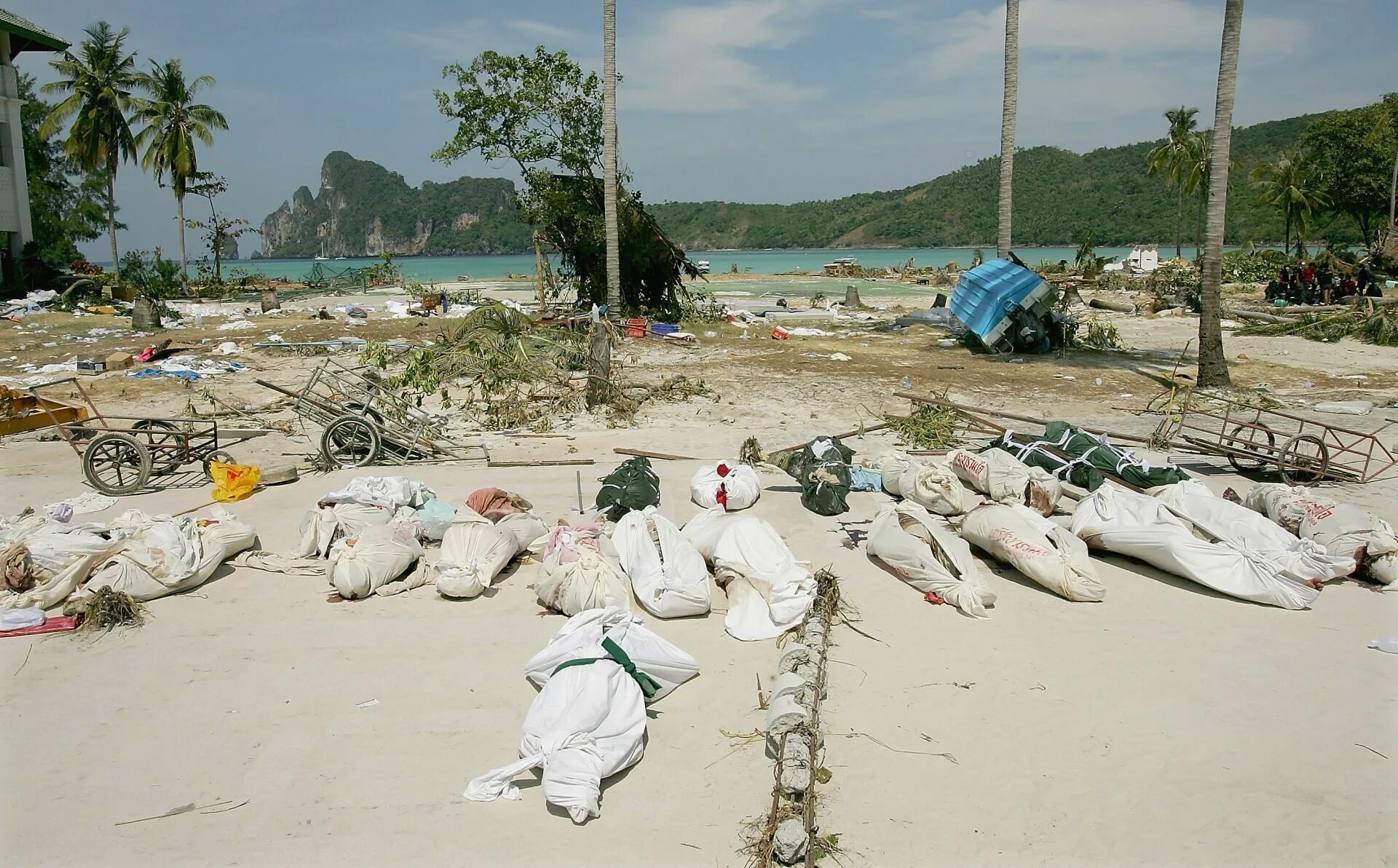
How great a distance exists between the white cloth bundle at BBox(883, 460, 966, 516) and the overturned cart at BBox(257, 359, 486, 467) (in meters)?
4.07

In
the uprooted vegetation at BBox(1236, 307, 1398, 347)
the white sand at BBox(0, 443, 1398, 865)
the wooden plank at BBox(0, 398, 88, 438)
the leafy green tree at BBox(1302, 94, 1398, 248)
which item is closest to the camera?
the white sand at BBox(0, 443, 1398, 865)

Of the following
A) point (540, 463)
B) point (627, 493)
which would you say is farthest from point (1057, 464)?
point (540, 463)

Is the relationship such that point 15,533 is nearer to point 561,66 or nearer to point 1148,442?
point 1148,442

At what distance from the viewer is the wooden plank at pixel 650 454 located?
8492mm

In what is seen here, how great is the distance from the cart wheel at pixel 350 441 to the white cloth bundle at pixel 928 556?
4667 millimetres

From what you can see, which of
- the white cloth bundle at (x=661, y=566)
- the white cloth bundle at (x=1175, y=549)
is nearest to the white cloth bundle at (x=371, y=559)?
the white cloth bundle at (x=661, y=566)

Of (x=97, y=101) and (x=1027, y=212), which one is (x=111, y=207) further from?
(x=1027, y=212)

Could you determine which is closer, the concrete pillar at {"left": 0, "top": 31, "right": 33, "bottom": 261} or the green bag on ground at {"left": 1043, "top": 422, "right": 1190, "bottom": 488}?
the green bag on ground at {"left": 1043, "top": 422, "right": 1190, "bottom": 488}

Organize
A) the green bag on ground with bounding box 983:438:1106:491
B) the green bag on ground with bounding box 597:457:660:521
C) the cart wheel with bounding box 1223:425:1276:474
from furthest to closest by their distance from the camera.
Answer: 1. the cart wheel with bounding box 1223:425:1276:474
2. the green bag on ground with bounding box 983:438:1106:491
3. the green bag on ground with bounding box 597:457:660:521

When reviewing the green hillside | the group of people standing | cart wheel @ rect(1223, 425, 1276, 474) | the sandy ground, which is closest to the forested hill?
the green hillside

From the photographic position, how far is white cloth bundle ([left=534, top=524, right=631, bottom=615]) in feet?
16.7

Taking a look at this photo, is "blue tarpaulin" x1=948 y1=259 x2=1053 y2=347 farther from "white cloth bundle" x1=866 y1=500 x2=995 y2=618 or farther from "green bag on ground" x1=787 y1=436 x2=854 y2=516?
"white cloth bundle" x1=866 y1=500 x2=995 y2=618

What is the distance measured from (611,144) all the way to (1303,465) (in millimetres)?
12149

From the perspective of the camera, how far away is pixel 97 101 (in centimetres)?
2778
